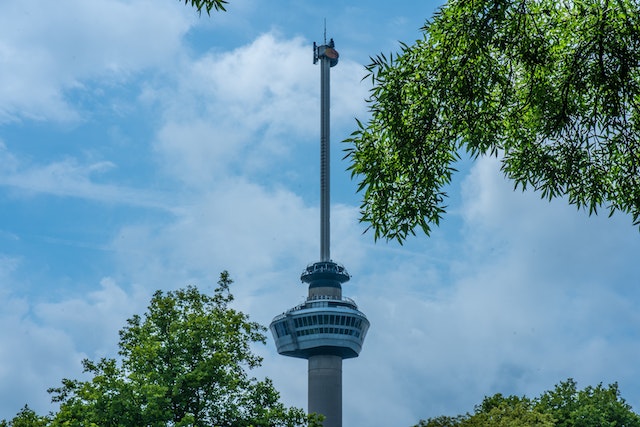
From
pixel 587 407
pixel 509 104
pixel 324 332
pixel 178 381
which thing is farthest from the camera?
pixel 324 332

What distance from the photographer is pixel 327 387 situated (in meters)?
143

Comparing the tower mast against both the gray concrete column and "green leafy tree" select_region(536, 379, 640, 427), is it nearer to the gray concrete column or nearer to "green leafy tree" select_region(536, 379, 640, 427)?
the gray concrete column

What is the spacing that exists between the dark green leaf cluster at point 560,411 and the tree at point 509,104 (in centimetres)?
4505

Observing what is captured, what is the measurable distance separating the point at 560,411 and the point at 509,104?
56218 mm

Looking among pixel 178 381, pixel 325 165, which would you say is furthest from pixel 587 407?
pixel 325 165

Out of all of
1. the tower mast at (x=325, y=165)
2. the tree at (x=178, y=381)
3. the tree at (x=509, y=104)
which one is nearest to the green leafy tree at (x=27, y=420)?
the tree at (x=178, y=381)

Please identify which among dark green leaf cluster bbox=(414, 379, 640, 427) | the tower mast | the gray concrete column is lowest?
dark green leaf cluster bbox=(414, 379, 640, 427)

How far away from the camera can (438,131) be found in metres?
18.2

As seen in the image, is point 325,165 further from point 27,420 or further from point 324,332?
point 27,420

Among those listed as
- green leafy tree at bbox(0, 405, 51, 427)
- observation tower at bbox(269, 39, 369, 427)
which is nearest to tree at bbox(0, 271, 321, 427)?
green leafy tree at bbox(0, 405, 51, 427)

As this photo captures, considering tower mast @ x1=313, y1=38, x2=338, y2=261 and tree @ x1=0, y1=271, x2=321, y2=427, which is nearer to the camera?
tree @ x1=0, y1=271, x2=321, y2=427

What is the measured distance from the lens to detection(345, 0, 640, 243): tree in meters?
17.3

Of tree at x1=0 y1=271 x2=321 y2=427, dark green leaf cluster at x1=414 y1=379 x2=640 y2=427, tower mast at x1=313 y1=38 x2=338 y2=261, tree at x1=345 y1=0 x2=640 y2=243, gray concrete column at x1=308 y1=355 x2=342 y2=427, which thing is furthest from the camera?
tower mast at x1=313 y1=38 x2=338 y2=261

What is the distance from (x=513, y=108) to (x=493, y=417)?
47250mm
